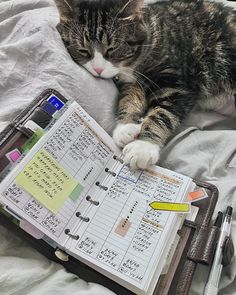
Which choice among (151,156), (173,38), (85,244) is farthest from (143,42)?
(85,244)

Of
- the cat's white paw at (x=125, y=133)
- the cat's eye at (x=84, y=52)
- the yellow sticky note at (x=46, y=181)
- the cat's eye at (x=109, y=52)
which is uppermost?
the cat's eye at (x=109, y=52)

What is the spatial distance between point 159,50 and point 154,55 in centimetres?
3

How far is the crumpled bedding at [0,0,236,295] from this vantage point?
0.90 meters

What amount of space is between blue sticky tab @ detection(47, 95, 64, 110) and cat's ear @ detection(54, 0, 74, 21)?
1.01 ft

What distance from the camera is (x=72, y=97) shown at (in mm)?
1002

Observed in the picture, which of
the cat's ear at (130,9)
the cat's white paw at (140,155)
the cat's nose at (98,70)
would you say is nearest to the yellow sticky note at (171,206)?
the cat's white paw at (140,155)

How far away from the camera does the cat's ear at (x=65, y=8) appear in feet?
3.51

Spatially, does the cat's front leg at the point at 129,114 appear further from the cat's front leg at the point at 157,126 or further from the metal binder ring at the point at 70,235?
the metal binder ring at the point at 70,235

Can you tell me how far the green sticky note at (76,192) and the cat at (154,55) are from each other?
0.17 metres

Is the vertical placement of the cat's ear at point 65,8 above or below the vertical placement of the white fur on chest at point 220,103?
below

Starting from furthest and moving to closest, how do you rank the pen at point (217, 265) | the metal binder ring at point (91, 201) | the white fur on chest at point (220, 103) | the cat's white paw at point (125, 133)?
the white fur on chest at point (220, 103)
the cat's white paw at point (125, 133)
the metal binder ring at point (91, 201)
the pen at point (217, 265)

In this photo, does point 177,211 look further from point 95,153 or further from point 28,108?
point 28,108

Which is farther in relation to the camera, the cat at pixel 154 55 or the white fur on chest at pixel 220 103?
the white fur on chest at pixel 220 103

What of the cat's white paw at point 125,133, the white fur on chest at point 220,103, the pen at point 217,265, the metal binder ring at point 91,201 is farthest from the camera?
the white fur on chest at point 220,103
